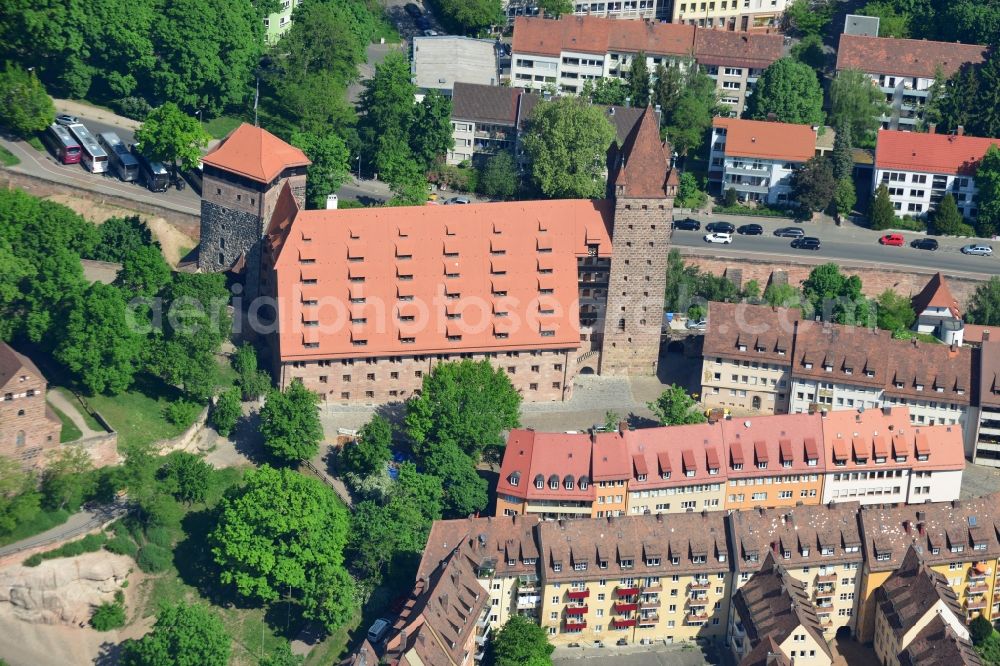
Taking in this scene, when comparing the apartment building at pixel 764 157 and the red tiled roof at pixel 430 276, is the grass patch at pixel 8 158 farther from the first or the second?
the apartment building at pixel 764 157

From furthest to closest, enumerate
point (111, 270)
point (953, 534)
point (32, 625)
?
1. point (111, 270)
2. point (953, 534)
3. point (32, 625)

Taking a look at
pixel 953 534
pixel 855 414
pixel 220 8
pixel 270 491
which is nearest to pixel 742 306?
pixel 855 414

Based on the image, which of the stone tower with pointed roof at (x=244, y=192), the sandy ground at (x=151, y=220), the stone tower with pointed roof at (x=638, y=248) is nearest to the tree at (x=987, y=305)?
the stone tower with pointed roof at (x=638, y=248)

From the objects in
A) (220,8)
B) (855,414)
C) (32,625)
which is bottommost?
(32,625)

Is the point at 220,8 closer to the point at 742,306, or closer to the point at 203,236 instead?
the point at 203,236

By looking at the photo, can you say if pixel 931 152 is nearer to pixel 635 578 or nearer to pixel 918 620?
pixel 918 620

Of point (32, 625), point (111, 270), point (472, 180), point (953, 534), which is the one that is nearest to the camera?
point (32, 625)
